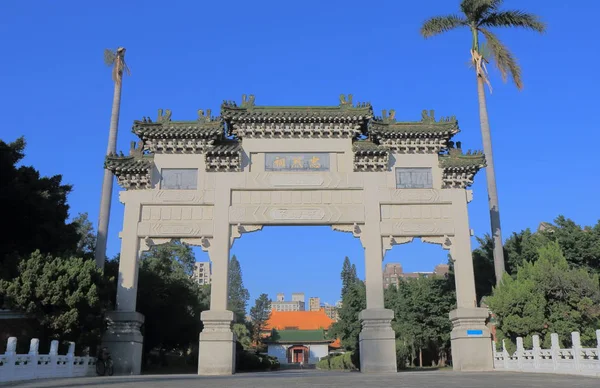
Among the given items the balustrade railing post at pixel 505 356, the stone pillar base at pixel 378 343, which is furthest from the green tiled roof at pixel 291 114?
the balustrade railing post at pixel 505 356

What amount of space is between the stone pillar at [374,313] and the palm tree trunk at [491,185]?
4138mm

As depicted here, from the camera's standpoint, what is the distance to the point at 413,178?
18328 millimetres

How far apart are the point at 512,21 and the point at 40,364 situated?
1983 centimetres

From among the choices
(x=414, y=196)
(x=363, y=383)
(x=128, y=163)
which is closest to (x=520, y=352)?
(x=414, y=196)

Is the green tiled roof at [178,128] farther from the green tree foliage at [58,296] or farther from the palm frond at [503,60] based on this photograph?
the palm frond at [503,60]

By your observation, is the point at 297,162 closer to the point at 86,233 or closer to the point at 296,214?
the point at 296,214

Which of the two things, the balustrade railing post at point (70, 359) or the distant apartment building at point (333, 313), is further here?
the distant apartment building at point (333, 313)

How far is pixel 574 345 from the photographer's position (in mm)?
13000

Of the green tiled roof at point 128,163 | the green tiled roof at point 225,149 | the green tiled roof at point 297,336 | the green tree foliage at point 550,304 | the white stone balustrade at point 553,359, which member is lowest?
the white stone balustrade at point 553,359

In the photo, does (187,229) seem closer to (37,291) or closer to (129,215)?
(129,215)

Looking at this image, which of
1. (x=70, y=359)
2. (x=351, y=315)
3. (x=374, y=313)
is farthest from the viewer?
(x=351, y=315)

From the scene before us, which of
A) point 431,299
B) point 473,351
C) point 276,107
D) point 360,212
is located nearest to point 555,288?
point 473,351

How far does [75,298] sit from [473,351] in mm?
11819

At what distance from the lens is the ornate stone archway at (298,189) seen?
671 inches
